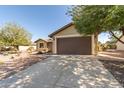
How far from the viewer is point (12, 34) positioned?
2722cm

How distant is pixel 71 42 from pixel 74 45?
0.45 metres

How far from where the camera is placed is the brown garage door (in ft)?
49.7

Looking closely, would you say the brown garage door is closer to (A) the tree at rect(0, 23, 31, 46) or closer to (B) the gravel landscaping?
(B) the gravel landscaping

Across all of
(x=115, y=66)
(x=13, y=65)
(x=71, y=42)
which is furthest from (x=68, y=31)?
(x=115, y=66)

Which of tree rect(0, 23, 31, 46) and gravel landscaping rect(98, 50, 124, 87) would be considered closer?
gravel landscaping rect(98, 50, 124, 87)

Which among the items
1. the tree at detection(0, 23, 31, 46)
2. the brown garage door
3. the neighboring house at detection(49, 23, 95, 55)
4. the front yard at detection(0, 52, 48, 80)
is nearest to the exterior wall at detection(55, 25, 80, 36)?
the neighboring house at detection(49, 23, 95, 55)

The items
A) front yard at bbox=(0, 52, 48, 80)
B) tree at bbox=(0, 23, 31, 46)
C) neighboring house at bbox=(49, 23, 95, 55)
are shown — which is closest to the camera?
front yard at bbox=(0, 52, 48, 80)

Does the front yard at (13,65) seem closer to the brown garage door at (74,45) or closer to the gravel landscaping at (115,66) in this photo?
the gravel landscaping at (115,66)

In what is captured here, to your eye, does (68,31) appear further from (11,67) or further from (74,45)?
(11,67)

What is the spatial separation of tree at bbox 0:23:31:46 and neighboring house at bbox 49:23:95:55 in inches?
453
